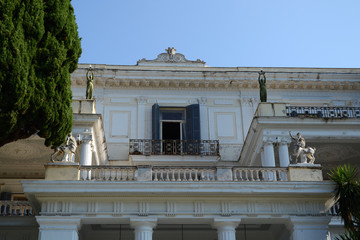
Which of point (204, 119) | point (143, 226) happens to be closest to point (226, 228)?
point (143, 226)

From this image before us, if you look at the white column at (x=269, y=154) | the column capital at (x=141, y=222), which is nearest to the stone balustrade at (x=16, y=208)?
the column capital at (x=141, y=222)

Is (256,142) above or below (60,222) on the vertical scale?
above

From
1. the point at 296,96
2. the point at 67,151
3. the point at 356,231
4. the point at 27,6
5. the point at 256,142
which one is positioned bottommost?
the point at 356,231

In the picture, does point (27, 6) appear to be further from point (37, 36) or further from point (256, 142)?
point (256, 142)

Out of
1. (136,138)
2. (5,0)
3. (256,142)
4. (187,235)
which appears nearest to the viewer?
(5,0)

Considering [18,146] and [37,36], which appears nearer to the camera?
[37,36]

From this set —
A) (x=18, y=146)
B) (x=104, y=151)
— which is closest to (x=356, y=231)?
(x=104, y=151)

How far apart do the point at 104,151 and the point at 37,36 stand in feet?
26.4

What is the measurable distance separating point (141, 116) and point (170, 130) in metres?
1.51

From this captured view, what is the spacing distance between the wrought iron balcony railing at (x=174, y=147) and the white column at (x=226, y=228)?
7718 millimetres

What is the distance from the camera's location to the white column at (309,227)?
63.2 feet

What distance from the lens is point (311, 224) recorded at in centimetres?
1942

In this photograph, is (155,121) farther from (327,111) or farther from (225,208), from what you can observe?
(225,208)

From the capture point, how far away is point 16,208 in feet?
71.0
